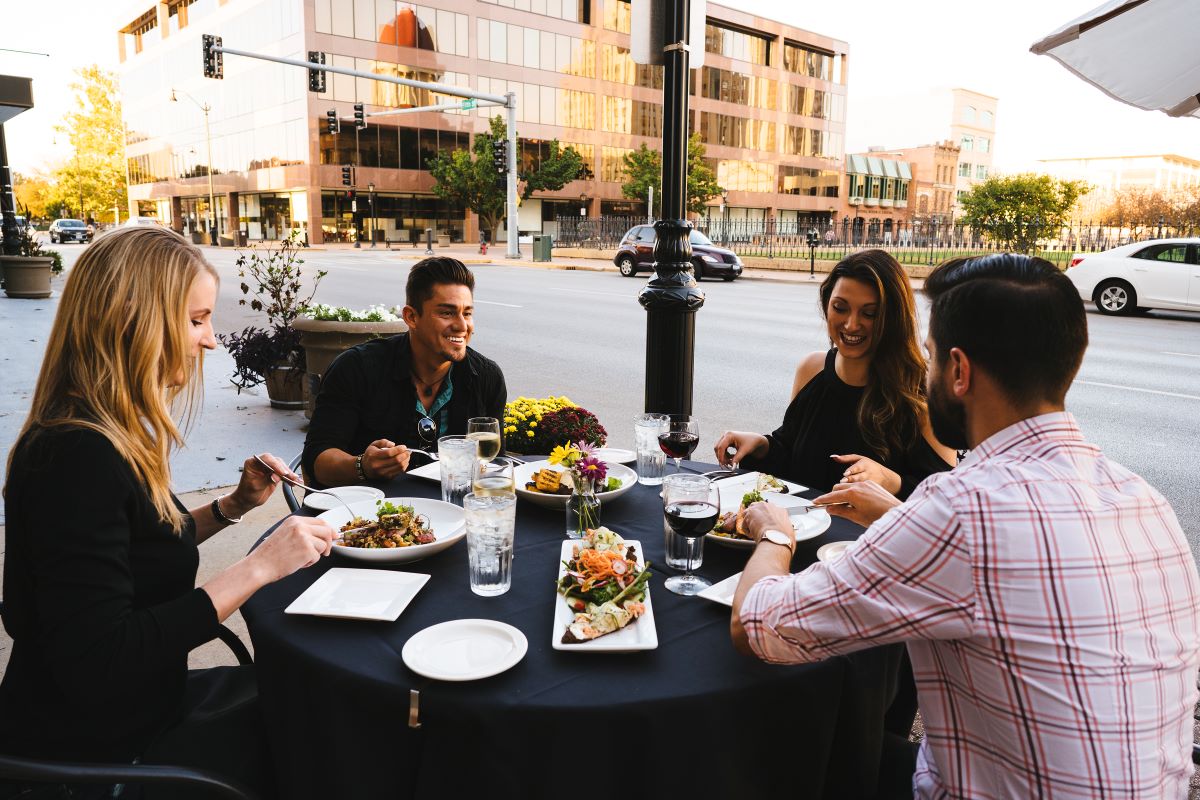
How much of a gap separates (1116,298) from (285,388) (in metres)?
15.2

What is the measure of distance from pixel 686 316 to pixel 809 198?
73.0 meters

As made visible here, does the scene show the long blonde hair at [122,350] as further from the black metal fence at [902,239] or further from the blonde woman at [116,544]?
the black metal fence at [902,239]

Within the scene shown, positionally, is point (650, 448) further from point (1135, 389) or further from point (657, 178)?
point (657, 178)

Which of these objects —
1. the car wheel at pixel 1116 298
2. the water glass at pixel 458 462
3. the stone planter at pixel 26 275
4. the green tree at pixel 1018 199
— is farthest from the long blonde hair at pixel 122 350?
the green tree at pixel 1018 199

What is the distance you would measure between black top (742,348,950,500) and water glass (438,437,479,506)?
134cm

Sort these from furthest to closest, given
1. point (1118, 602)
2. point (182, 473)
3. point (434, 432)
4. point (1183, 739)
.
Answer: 1. point (182, 473)
2. point (434, 432)
3. point (1183, 739)
4. point (1118, 602)

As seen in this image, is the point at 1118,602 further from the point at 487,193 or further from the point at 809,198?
the point at 809,198

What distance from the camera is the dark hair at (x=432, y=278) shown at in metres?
3.51

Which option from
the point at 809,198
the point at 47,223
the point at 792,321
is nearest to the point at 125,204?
the point at 47,223

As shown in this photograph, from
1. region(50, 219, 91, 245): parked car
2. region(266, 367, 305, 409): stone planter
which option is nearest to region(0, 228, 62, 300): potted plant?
region(266, 367, 305, 409): stone planter

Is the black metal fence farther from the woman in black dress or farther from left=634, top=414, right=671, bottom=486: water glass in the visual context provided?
left=634, top=414, right=671, bottom=486: water glass

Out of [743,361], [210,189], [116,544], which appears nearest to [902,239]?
[743,361]

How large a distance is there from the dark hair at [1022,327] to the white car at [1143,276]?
1611cm

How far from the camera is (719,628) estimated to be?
1843 millimetres
